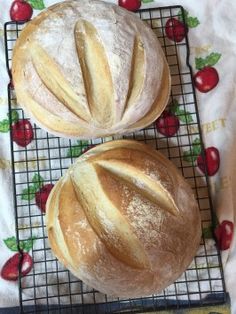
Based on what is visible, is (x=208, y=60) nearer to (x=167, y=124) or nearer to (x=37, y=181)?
(x=167, y=124)

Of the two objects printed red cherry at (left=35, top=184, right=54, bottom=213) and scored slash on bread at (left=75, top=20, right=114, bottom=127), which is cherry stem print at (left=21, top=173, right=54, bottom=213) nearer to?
printed red cherry at (left=35, top=184, right=54, bottom=213)

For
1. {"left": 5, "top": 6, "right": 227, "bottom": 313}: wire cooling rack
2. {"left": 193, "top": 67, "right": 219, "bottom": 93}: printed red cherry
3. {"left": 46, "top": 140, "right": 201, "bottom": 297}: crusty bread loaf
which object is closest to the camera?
{"left": 46, "top": 140, "right": 201, "bottom": 297}: crusty bread loaf

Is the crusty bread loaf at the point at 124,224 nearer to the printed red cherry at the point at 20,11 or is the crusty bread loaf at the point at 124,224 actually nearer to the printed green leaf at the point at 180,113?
the printed green leaf at the point at 180,113

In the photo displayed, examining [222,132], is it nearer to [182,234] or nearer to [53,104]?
[182,234]

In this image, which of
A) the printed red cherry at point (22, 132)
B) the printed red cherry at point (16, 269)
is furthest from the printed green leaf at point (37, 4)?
the printed red cherry at point (16, 269)

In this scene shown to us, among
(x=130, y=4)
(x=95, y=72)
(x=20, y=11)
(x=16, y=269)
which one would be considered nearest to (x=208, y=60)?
(x=130, y=4)

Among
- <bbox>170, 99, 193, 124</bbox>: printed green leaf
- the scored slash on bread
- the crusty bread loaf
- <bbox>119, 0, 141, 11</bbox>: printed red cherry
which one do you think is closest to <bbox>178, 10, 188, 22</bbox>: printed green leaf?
<bbox>119, 0, 141, 11</bbox>: printed red cherry
